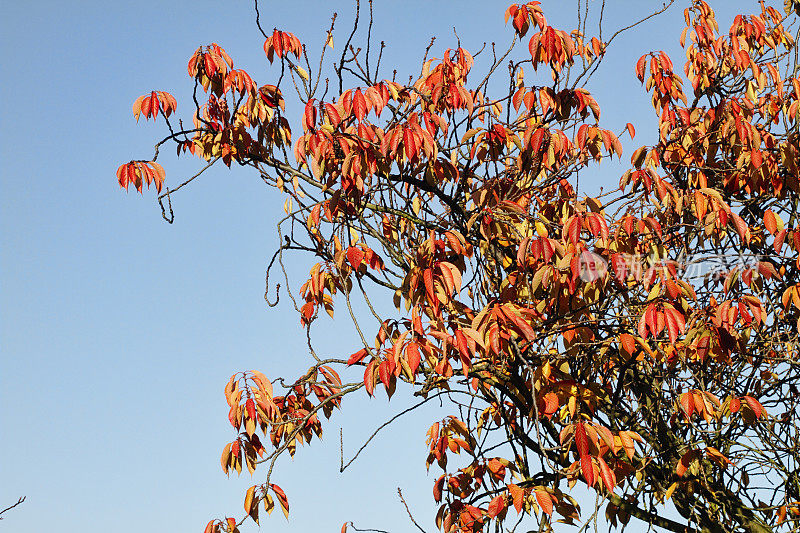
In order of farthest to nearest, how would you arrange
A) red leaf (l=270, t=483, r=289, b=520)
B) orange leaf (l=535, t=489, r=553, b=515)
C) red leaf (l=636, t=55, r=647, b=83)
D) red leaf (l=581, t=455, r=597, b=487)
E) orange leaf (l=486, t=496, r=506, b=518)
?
red leaf (l=636, t=55, r=647, b=83) < red leaf (l=270, t=483, r=289, b=520) < orange leaf (l=486, t=496, r=506, b=518) < orange leaf (l=535, t=489, r=553, b=515) < red leaf (l=581, t=455, r=597, b=487)

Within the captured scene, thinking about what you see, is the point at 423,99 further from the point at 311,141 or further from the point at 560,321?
the point at 560,321

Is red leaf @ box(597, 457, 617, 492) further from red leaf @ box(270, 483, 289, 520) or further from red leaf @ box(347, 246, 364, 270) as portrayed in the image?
red leaf @ box(270, 483, 289, 520)

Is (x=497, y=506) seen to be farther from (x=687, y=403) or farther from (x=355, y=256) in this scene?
(x=355, y=256)

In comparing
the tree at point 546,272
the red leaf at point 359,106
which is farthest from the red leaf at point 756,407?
the red leaf at point 359,106

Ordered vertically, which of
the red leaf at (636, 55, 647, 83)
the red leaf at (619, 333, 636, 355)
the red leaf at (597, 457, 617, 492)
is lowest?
the red leaf at (597, 457, 617, 492)

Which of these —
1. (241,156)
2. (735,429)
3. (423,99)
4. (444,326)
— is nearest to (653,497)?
(735,429)

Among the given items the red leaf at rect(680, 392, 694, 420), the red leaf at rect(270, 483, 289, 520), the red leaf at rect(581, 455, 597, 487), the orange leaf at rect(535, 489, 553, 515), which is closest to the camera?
the red leaf at rect(581, 455, 597, 487)

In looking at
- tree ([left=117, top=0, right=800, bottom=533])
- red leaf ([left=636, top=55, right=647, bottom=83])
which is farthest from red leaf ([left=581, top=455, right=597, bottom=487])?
red leaf ([left=636, top=55, right=647, bottom=83])

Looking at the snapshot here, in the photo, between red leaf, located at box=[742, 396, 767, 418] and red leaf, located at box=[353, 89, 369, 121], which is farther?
red leaf, located at box=[742, 396, 767, 418]

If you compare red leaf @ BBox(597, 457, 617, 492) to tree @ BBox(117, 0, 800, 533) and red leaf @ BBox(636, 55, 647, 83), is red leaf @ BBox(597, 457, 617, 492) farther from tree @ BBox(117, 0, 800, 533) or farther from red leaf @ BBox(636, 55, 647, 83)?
red leaf @ BBox(636, 55, 647, 83)

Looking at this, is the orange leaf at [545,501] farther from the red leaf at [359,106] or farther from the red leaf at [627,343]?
the red leaf at [359,106]

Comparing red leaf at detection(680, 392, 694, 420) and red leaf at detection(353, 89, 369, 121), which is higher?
red leaf at detection(353, 89, 369, 121)

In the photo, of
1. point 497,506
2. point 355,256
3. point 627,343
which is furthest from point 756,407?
point 355,256

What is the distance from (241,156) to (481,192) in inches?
51.0
